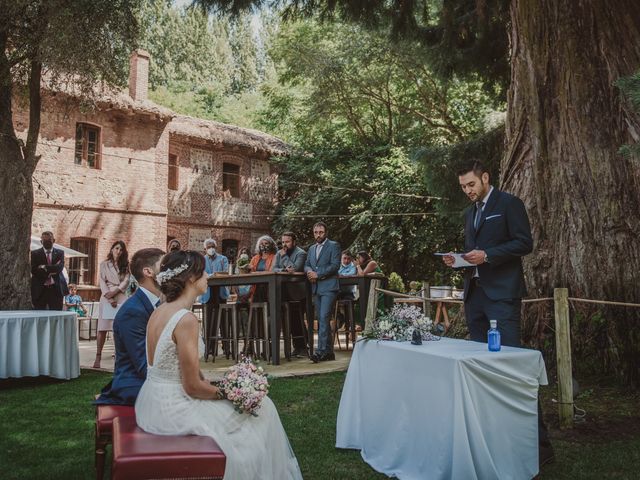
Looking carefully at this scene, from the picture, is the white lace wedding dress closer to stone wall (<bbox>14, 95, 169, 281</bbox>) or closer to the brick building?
the brick building

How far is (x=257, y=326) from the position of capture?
9.64 m

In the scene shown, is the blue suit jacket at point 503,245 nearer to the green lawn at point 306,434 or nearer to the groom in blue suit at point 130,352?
the green lawn at point 306,434

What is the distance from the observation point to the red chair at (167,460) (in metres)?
2.58

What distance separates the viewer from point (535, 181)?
7320 millimetres

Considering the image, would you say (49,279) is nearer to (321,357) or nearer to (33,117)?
(33,117)

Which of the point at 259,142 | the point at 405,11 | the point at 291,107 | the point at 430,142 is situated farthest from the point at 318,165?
the point at 405,11

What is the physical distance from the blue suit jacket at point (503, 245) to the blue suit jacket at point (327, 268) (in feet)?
14.4

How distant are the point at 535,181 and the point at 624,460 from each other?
380cm

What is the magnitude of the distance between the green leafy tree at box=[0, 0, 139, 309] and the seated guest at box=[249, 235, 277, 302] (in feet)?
11.0

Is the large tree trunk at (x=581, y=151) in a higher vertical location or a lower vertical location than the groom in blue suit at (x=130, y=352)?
higher

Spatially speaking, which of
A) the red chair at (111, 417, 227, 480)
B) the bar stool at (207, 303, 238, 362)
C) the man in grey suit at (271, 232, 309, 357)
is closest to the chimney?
the bar stool at (207, 303, 238, 362)

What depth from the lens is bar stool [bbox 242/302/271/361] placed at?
9117 mm

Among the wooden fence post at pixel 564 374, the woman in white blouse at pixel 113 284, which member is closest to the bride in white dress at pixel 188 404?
the wooden fence post at pixel 564 374

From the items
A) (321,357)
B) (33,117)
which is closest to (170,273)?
(321,357)
